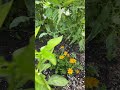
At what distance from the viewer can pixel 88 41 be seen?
1579 millimetres

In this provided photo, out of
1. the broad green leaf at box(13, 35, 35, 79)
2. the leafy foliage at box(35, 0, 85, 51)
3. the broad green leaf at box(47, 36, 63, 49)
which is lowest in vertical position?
the broad green leaf at box(13, 35, 35, 79)

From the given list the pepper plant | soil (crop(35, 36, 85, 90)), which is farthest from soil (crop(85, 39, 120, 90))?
the pepper plant

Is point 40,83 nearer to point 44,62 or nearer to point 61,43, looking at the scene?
point 44,62

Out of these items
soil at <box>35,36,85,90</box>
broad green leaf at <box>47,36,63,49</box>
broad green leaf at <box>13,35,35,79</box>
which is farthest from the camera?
soil at <box>35,36,85,90</box>

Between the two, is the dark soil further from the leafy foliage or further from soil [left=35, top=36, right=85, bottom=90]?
soil [left=35, top=36, right=85, bottom=90]

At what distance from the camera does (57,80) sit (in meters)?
1.54

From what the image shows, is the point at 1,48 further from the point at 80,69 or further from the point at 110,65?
the point at 110,65

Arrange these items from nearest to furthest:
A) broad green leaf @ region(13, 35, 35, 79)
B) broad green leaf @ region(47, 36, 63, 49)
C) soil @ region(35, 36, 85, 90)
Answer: broad green leaf @ region(13, 35, 35, 79)
broad green leaf @ region(47, 36, 63, 49)
soil @ region(35, 36, 85, 90)

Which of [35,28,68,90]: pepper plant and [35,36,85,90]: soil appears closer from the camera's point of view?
[35,28,68,90]: pepper plant

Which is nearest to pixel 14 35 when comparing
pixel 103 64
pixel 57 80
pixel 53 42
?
pixel 53 42

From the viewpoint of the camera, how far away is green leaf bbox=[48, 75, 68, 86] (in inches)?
60.1

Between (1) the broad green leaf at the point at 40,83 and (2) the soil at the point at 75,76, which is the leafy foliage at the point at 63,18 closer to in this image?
(2) the soil at the point at 75,76

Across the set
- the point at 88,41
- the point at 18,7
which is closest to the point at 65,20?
the point at 88,41

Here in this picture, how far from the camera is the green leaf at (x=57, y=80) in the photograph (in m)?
1.53
